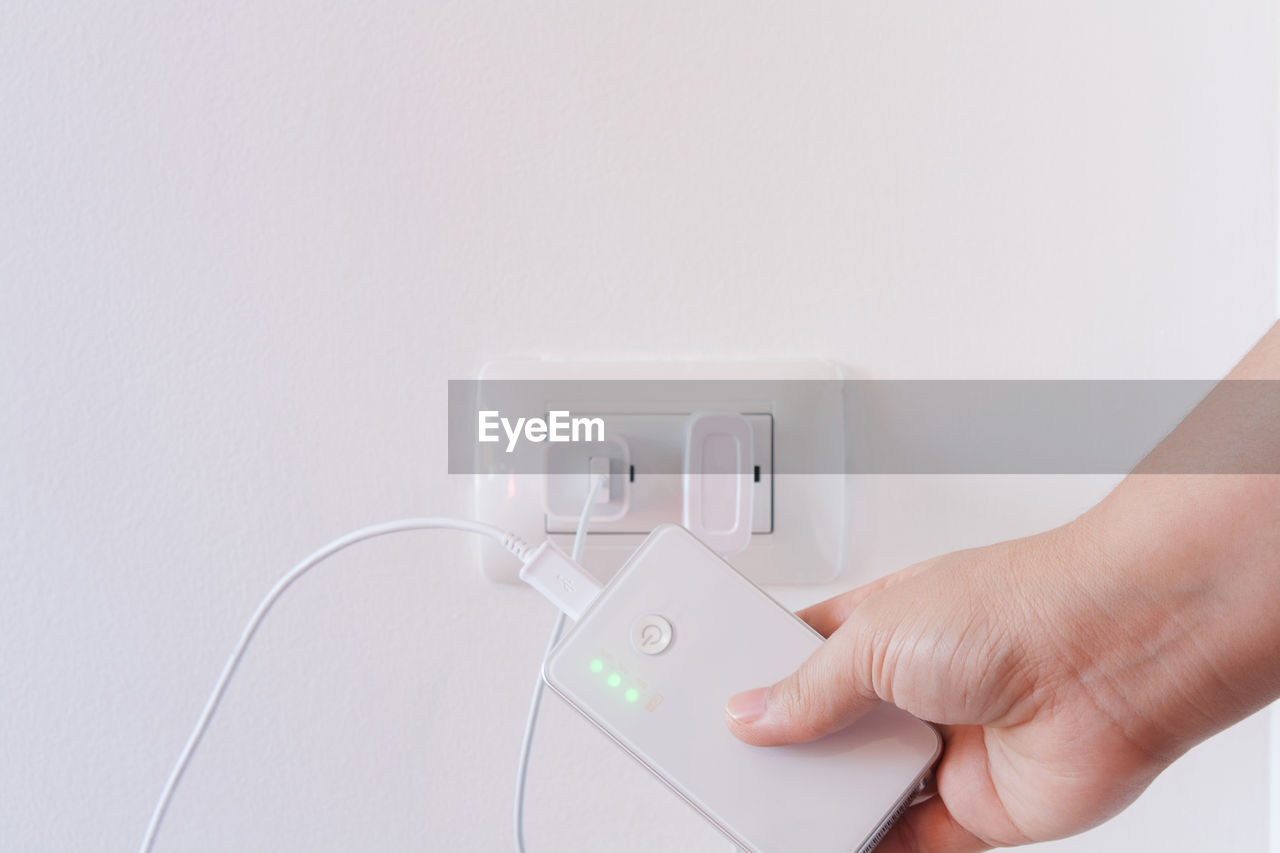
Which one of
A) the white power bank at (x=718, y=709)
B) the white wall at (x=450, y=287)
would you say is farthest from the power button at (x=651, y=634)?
the white wall at (x=450, y=287)

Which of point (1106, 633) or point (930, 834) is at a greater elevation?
point (1106, 633)

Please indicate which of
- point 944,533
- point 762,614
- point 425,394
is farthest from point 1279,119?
point 425,394

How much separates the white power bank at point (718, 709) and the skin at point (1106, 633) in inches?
0.7

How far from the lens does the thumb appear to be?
0.36 meters

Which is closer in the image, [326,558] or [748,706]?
[748,706]

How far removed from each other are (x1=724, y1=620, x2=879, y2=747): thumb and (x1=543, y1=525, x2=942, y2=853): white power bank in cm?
1

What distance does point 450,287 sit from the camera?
478 mm

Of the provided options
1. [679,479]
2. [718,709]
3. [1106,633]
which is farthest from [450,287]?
[1106,633]

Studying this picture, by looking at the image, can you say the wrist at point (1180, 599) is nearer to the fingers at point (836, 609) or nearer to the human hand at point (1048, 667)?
the human hand at point (1048, 667)

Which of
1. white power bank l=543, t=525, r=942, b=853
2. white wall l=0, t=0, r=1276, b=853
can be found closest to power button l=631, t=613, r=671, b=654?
white power bank l=543, t=525, r=942, b=853

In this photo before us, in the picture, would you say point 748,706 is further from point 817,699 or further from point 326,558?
point 326,558

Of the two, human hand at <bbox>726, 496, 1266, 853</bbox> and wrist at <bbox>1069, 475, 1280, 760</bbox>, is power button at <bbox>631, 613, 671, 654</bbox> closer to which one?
human hand at <bbox>726, 496, 1266, 853</bbox>

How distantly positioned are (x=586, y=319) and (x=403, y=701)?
10.2 inches

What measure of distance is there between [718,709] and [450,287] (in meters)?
0.28
